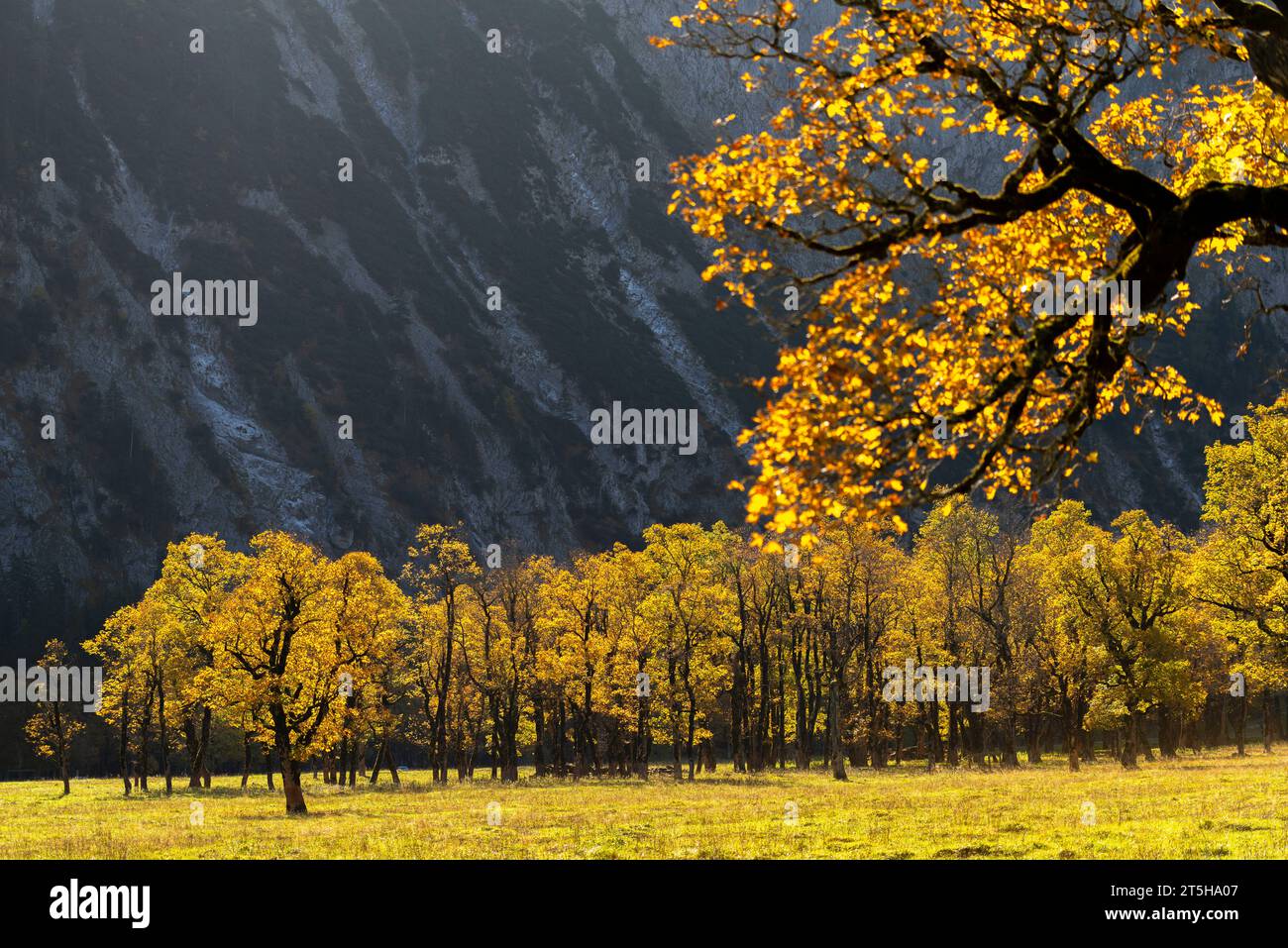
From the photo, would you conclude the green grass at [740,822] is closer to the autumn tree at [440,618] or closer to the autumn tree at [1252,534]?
the autumn tree at [1252,534]

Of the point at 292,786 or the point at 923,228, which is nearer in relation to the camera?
the point at 923,228

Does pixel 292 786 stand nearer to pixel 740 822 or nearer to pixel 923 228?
pixel 740 822

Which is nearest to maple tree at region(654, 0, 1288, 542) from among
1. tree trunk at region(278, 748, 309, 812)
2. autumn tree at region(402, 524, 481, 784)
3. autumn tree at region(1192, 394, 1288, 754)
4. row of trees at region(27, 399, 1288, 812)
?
autumn tree at region(1192, 394, 1288, 754)

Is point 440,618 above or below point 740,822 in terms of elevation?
above

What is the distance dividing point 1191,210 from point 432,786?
5821 centimetres

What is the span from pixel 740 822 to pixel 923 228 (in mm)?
25252

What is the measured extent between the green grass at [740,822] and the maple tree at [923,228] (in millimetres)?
12734

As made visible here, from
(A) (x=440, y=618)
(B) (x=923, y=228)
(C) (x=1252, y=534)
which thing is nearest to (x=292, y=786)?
(A) (x=440, y=618)

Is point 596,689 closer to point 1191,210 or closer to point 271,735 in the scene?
point 271,735

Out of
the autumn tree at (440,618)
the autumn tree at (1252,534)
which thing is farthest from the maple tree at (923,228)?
the autumn tree at (440,618)

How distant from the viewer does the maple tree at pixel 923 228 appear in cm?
1120

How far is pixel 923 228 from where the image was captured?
1182cm

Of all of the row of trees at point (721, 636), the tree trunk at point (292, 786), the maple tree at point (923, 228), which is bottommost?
the tree trunk at point (292, 786)

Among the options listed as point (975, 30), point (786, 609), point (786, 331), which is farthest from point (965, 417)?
point (786, 609)
